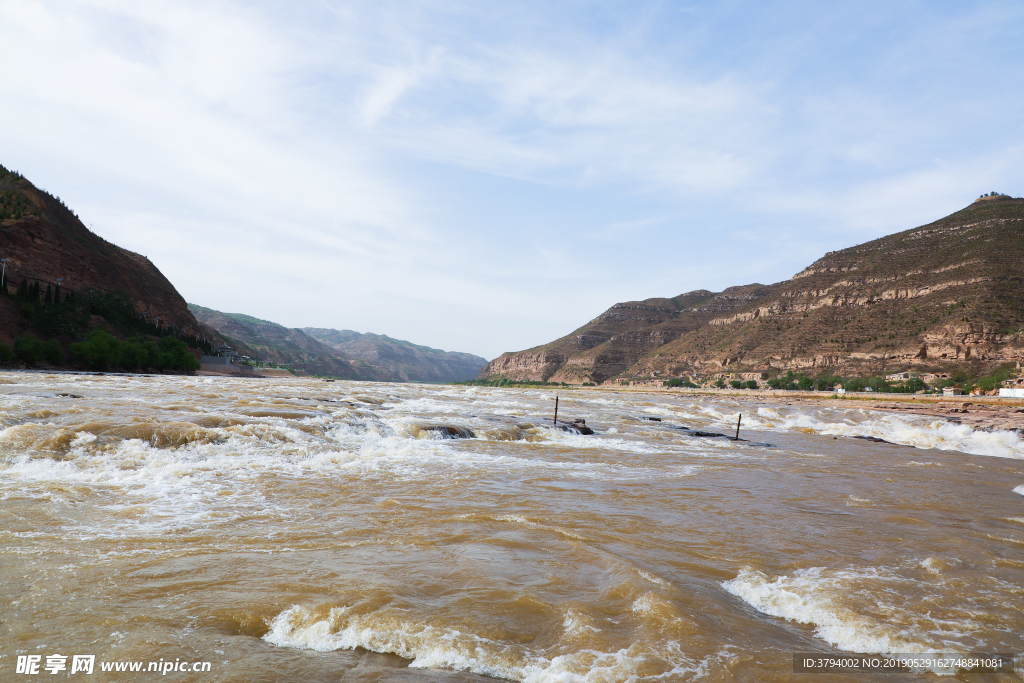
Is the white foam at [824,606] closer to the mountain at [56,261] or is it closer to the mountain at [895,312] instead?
the mountain at [56,261]

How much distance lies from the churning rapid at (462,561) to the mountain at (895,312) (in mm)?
72545

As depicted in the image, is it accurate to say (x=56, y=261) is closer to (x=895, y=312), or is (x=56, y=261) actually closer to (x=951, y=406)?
(x=951, y=406)

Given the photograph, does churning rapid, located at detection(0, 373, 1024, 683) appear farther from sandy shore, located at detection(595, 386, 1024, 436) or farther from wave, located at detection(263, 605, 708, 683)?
sandy shore, located at detection(595, 386, 1024, 436)

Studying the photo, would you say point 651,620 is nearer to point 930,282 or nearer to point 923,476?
point 923,476

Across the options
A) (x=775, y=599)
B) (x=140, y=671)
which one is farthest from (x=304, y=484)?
(x=775, y=599)

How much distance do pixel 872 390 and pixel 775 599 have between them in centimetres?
8134

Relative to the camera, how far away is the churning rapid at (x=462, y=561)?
14.4 feet

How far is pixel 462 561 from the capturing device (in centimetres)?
649

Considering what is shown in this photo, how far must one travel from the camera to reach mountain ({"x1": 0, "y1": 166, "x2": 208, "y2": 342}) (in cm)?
5836

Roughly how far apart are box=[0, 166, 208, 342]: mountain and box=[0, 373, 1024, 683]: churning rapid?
52.3 meters

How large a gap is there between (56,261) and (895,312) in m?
126

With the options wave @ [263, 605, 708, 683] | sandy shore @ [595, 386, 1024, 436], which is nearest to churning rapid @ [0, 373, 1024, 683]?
wave @ [263, 605, 708, 683]

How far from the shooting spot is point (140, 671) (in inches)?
148

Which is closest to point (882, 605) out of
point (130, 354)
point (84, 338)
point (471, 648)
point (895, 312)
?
point (471, 648)
